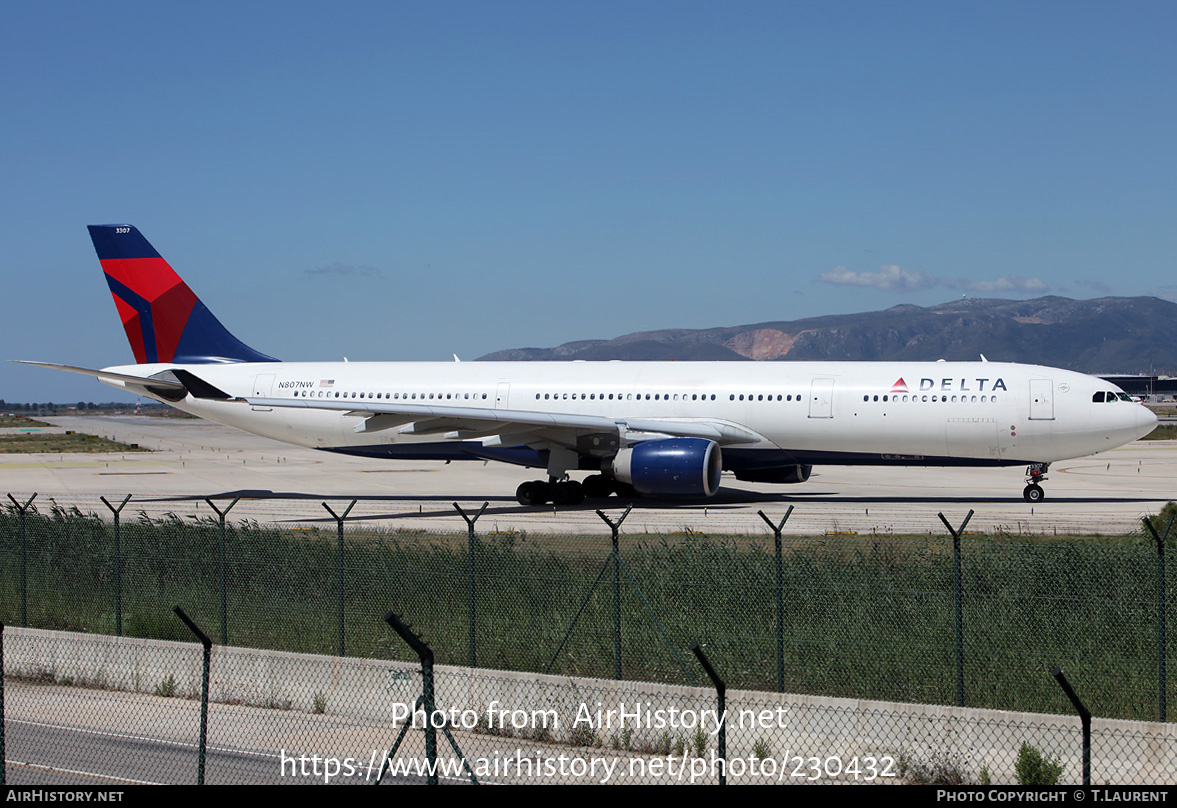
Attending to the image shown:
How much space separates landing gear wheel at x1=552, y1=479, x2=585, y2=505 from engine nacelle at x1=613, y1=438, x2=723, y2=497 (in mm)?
2748

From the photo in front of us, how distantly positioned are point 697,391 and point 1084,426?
9.54 metres

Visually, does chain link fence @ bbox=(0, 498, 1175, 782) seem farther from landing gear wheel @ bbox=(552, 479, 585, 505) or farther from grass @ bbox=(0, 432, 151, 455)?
grass @ bbox=(0, 432, 151, 455)

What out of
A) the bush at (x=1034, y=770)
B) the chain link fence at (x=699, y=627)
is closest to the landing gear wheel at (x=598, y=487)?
the chain link fence at (x=699, y=627)

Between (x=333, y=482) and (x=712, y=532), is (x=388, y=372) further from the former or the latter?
(x=712, y=532)

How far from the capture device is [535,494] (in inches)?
1193

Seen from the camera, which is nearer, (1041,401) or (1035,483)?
(1041,401)

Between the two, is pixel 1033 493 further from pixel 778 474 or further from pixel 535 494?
pixel 535 494

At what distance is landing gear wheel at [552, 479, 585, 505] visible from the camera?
98.7ft

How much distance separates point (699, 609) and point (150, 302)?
26.5 m

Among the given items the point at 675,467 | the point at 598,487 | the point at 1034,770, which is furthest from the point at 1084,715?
the point at 598,487

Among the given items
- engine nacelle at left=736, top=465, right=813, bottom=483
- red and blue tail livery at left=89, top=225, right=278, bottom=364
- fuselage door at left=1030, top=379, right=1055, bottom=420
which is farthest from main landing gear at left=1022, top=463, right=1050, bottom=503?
red and blue tail livery at left=89, top=225, right=278, bottom=364

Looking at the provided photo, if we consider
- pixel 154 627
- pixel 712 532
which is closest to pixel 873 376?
pixel 712 532

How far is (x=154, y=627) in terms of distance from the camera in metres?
15.8
